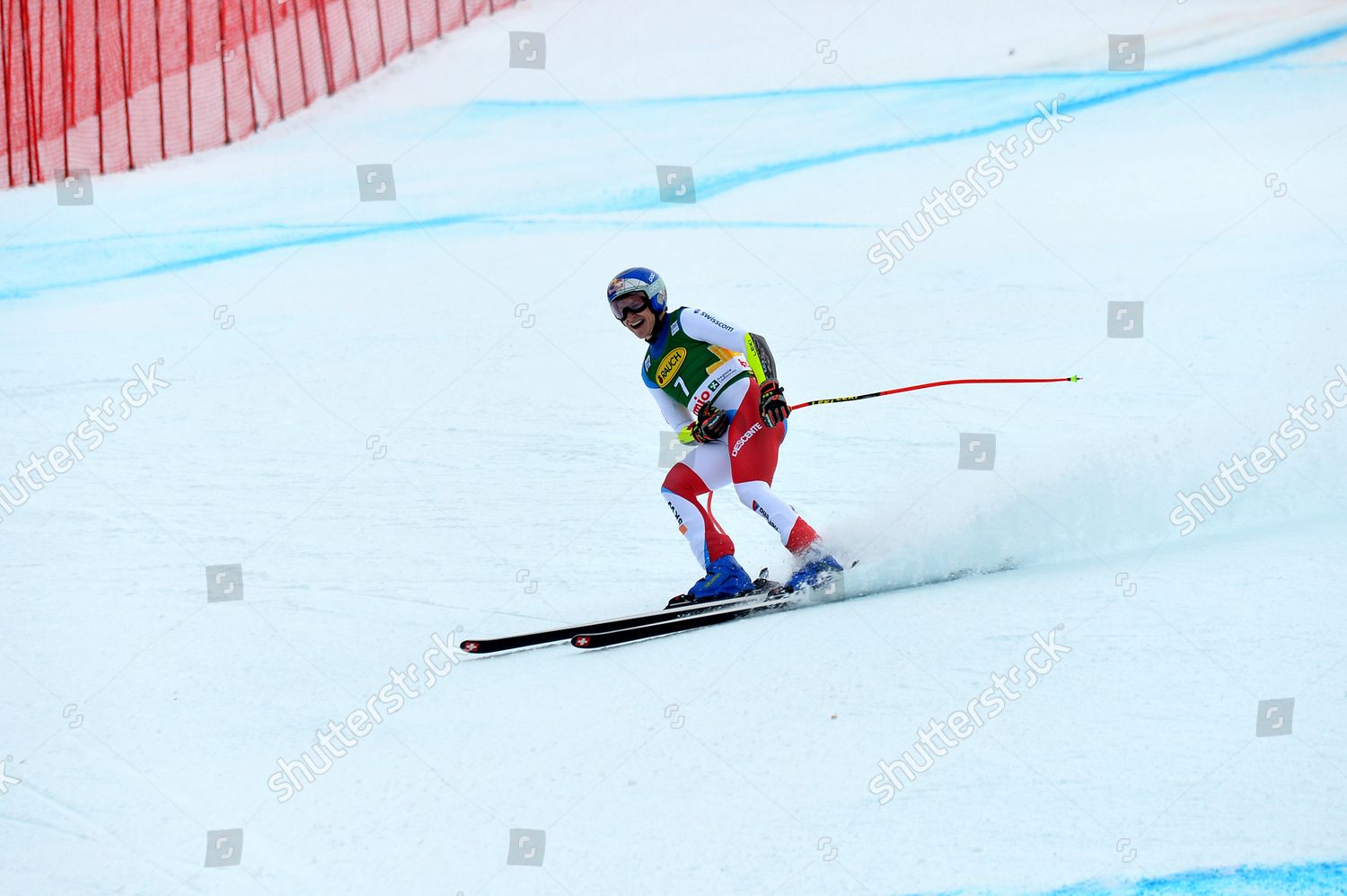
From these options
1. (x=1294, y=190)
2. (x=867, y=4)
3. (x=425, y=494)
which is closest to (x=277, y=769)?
(x=425, y=494)

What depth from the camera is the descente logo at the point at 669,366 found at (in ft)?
14.8

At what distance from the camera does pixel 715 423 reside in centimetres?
449

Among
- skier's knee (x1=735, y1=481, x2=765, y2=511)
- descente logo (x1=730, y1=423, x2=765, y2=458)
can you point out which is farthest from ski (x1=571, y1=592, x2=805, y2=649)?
descente logo (x1=730, y1=423, x2=765, y2=458)

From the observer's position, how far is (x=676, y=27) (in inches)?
580

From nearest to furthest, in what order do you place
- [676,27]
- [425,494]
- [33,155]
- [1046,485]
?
[1046,485] < [425,494] < [33,155] < [676,27]

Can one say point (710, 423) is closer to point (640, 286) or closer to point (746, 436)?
point (746, 436)

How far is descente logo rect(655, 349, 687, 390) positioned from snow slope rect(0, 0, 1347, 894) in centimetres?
95

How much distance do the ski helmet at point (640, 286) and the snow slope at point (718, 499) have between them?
1253 millimetres

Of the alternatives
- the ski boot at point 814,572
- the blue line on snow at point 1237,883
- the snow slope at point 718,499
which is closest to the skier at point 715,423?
the ski boot at point 814,572

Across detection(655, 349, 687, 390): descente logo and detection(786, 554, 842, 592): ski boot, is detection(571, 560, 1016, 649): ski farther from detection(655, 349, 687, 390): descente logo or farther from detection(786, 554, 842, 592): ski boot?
detection(655, 349, 687, 390): descente logo

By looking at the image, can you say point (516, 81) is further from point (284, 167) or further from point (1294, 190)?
point (1294, 190)

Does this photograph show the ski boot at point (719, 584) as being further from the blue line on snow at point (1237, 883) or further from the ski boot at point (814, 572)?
the blue line on snow at point (1237, 883)

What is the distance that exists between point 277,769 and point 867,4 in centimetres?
1387

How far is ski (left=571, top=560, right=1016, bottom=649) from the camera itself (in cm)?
423
